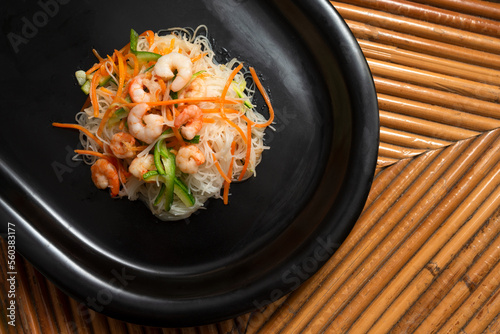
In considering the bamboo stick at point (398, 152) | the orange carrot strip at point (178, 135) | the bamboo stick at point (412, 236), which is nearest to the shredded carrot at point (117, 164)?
the orange carrot strip at point (178, 135)

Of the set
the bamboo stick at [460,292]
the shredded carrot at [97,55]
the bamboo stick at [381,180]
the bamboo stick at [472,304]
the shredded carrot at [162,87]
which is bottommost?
the bamboo stick at [472,304]

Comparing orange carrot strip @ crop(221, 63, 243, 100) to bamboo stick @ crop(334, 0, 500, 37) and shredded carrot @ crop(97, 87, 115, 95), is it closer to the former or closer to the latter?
shredded carrot @ crop(97, 87, 115, 95)

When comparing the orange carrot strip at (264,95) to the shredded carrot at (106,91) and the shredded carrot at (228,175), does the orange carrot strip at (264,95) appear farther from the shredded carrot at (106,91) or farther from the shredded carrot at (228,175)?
the shredded carrot at (106,91)

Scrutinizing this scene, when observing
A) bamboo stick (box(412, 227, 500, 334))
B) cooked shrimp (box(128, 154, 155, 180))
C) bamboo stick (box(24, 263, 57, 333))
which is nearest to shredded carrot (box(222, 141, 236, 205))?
cooked shrimp (box(128, 154, 155, 180))

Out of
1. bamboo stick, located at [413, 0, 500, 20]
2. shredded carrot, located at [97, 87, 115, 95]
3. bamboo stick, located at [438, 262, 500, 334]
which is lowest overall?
bamboo stick, located at [438, 262, 500, 334]

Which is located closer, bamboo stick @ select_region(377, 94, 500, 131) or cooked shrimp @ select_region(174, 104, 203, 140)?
cooked shrimp @ select_region(174, 104, 203, 140)
